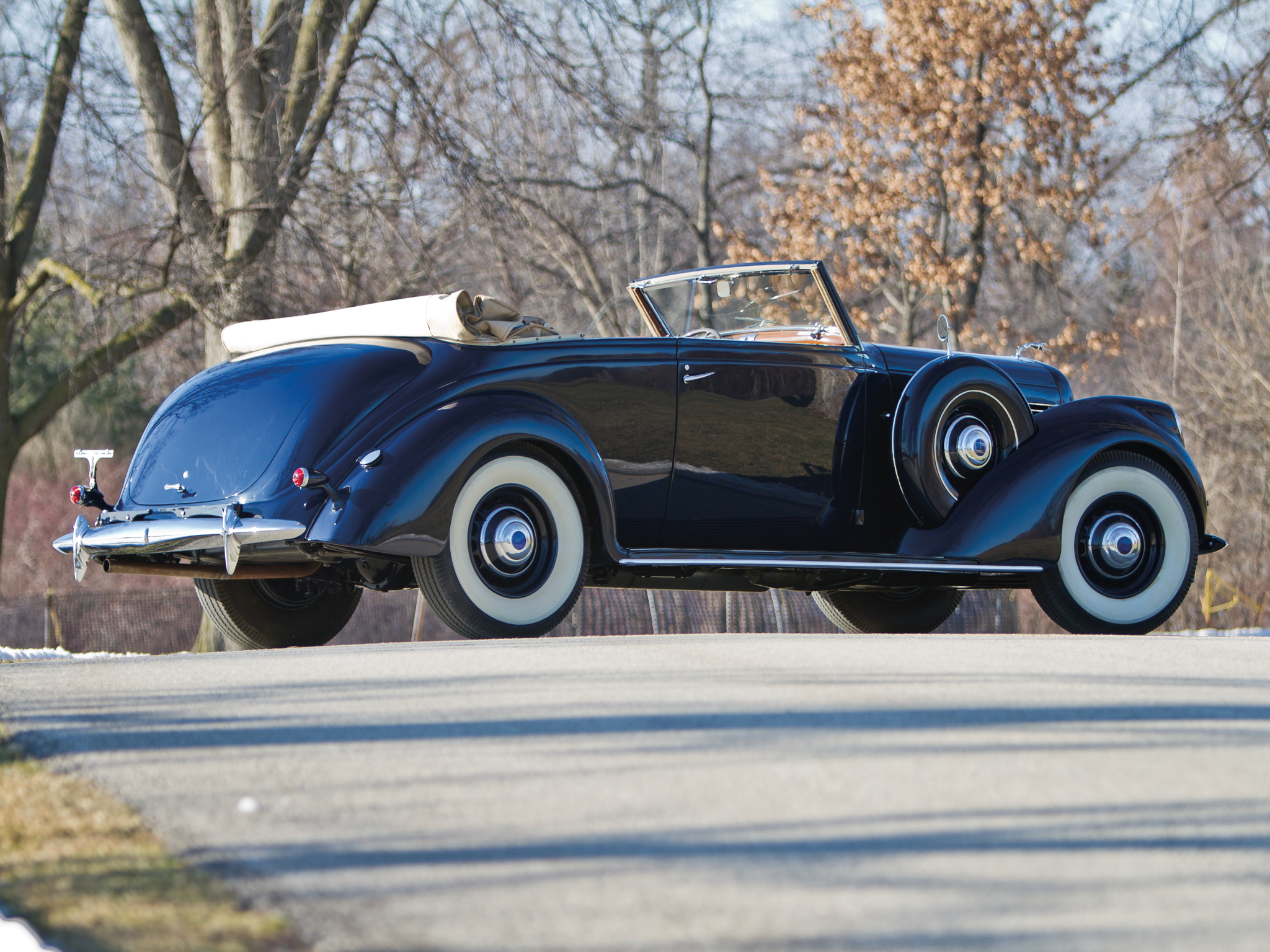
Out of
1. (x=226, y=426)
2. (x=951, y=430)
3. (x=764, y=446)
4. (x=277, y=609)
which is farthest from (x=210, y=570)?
(x=951, y=430)

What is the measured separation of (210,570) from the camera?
6.14 m

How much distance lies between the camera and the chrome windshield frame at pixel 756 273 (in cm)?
728

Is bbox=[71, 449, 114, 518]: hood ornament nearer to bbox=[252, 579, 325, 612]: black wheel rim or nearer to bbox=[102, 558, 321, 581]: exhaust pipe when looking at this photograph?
bbox=[102, 558, 321, 581]: exhaust pipe

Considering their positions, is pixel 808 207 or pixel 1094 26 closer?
pixel 1094 26

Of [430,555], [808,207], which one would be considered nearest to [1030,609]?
[808,207]

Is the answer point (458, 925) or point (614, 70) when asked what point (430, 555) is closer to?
point (458, 925)

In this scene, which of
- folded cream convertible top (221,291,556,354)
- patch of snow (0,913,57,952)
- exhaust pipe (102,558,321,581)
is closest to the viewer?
patch of snow (0,913,57,952)

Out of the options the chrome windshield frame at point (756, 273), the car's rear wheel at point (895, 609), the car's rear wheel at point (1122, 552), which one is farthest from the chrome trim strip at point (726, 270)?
the car's rear wheel at point (895, 609)

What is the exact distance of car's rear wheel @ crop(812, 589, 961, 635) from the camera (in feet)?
27.7

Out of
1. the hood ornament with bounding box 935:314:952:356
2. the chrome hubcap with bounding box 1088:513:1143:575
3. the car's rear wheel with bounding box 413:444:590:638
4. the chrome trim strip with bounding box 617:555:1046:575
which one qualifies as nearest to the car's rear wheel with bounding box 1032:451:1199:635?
the chrome hubcap with bounding box 1088:513:1143:575

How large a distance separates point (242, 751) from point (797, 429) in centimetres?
400

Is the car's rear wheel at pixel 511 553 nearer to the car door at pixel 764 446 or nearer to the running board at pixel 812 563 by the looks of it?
the running board at pixel 812 563

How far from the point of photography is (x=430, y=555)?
553cm

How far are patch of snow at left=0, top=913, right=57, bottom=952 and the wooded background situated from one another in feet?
38.0
